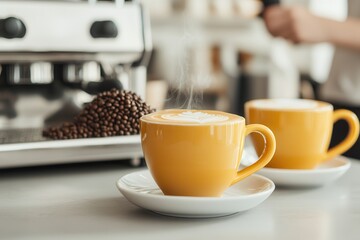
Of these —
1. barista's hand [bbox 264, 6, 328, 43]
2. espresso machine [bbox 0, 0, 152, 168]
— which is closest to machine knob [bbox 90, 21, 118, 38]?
espresso machine [bbox 0, 0, 152, 168]

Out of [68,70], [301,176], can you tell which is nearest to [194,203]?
[301,176]

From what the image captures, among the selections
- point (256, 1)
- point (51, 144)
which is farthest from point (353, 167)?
point (256, 1)

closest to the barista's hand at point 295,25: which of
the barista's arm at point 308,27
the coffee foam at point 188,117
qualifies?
the barista's arm at point 308,27

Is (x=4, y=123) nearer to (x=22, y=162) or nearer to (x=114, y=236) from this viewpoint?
(x=22, y=162)

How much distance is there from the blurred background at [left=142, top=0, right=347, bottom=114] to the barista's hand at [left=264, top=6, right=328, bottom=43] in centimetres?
110

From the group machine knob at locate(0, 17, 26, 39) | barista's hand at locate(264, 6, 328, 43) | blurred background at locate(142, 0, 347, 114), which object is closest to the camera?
machine knob at locate(0, 17, 26, 39)

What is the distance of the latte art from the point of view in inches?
19.2

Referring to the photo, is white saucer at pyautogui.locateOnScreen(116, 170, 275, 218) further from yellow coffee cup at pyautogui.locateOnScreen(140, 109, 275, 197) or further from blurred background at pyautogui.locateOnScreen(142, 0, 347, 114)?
blurred background at pyautogui.locateOnScreen(142, 0, 347, 114)

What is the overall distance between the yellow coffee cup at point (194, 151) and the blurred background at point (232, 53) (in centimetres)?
171

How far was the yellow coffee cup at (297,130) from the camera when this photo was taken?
60 centimetres

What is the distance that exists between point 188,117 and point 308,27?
2.30 feet

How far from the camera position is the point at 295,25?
1.11 metres

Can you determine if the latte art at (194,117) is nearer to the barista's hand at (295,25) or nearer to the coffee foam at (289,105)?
the coffee foam at (289,105)

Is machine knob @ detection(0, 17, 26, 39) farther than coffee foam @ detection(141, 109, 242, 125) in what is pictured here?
Yes
